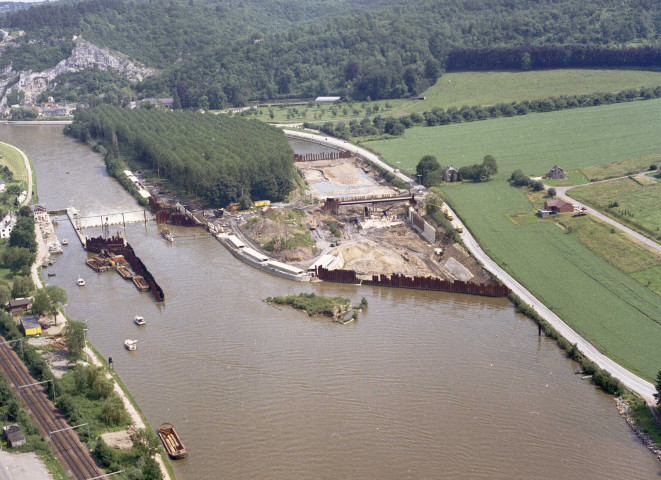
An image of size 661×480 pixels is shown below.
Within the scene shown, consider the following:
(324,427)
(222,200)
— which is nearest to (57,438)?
(324,427)

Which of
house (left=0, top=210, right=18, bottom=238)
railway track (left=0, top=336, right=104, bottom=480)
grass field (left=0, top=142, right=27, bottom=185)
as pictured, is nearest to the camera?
railway track (left=0, top=336, right=104, bottom=480)

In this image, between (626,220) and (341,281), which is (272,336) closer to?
(341,281)

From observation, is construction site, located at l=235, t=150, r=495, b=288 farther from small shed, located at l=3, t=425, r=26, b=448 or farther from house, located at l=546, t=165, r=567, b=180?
small shed, located at l=3, t=425, r=26, b=448

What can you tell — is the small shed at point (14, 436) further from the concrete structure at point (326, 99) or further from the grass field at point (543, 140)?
the concrete structure at point (326, 99)

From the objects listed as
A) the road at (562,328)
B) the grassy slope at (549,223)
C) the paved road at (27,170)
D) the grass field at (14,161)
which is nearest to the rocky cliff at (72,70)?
the paved road at (27,170)

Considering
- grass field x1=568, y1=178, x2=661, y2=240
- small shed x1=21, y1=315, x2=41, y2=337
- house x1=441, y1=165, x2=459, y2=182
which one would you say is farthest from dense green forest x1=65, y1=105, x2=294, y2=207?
small shed x1=21, y1=315, x2=41, y2=337

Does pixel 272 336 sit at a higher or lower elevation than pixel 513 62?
lower
